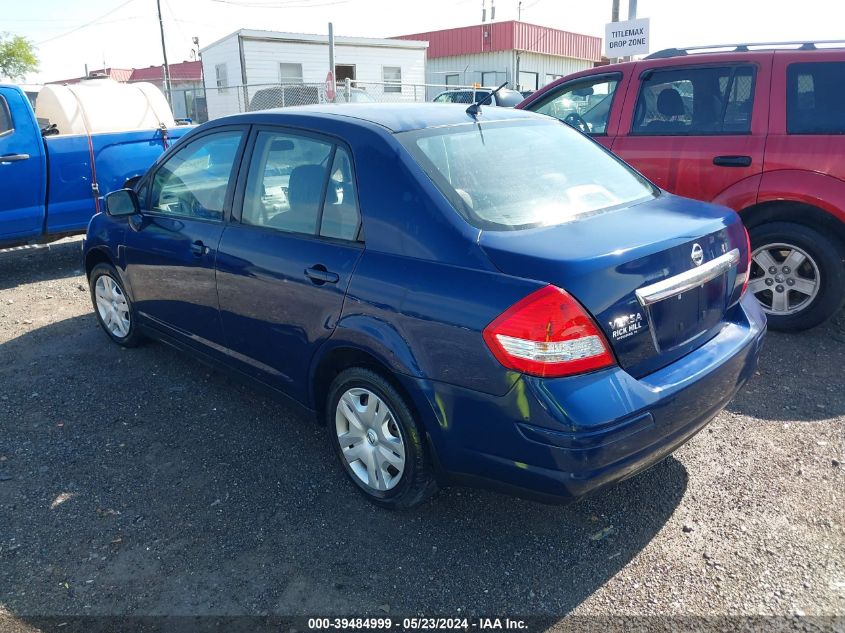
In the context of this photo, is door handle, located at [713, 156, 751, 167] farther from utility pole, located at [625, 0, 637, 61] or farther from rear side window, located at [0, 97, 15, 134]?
utility pole, located at [625, 0, 637, 61]

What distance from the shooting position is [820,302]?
4.70 m

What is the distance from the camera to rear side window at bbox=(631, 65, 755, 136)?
4.89m

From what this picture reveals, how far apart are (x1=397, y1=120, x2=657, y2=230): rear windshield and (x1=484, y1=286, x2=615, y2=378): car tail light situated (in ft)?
1.50

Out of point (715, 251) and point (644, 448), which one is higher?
point (715, 251)

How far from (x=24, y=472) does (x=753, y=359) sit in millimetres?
3606

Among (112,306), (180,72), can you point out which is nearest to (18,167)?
(112,306)

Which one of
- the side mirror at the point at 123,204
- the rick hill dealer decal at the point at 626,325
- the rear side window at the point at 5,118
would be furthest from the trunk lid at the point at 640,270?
the rear side window at the point at 5,118

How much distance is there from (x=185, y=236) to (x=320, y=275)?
1.27 m

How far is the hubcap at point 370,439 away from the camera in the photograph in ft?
9.42

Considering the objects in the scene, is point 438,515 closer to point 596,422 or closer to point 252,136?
point 596,422

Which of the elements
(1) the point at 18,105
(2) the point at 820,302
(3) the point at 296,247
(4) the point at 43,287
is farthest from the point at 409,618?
(1) the point at 18,105

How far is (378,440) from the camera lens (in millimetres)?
2938

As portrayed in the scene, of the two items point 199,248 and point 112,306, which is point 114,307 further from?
point 199,248

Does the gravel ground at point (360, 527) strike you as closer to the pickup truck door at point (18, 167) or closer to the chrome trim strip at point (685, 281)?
the chrome trim strip at point (685, 281)
